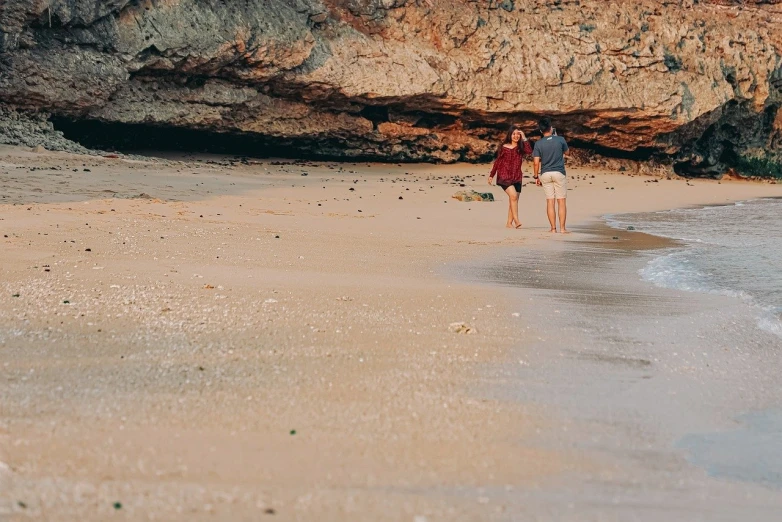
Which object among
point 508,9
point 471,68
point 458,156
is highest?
point 508,9

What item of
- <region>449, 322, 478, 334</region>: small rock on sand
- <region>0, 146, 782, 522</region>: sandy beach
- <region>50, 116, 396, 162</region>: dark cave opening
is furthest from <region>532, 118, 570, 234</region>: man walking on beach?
<region>50, 116, 396, 162</region>: dark cave opening

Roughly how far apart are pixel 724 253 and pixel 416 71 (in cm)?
953

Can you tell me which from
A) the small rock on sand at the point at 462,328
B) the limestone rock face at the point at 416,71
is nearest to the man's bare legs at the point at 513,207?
the small rock on sand at the point at 462,328

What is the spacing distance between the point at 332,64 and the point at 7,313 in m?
12.7

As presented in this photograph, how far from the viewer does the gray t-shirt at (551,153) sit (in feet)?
34.2

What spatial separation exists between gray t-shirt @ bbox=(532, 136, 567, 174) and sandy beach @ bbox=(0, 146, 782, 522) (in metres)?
2.90

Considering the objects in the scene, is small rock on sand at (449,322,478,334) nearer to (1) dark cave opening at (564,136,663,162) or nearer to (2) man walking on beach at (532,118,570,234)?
(2) man walking on beach at (532,118,570,234)

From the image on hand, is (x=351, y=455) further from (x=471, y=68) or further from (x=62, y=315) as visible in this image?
(x=471, y=68)

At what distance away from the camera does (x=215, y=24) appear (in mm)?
15297

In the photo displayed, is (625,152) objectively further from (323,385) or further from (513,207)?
(323,385)

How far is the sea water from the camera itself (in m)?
6.24

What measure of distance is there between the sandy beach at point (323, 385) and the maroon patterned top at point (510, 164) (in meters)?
2.95

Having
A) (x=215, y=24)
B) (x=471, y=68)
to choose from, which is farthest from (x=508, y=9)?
(x=215, y=24)

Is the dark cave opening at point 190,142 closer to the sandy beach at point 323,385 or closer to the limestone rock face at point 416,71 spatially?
the limestone rock face at point 416,71
